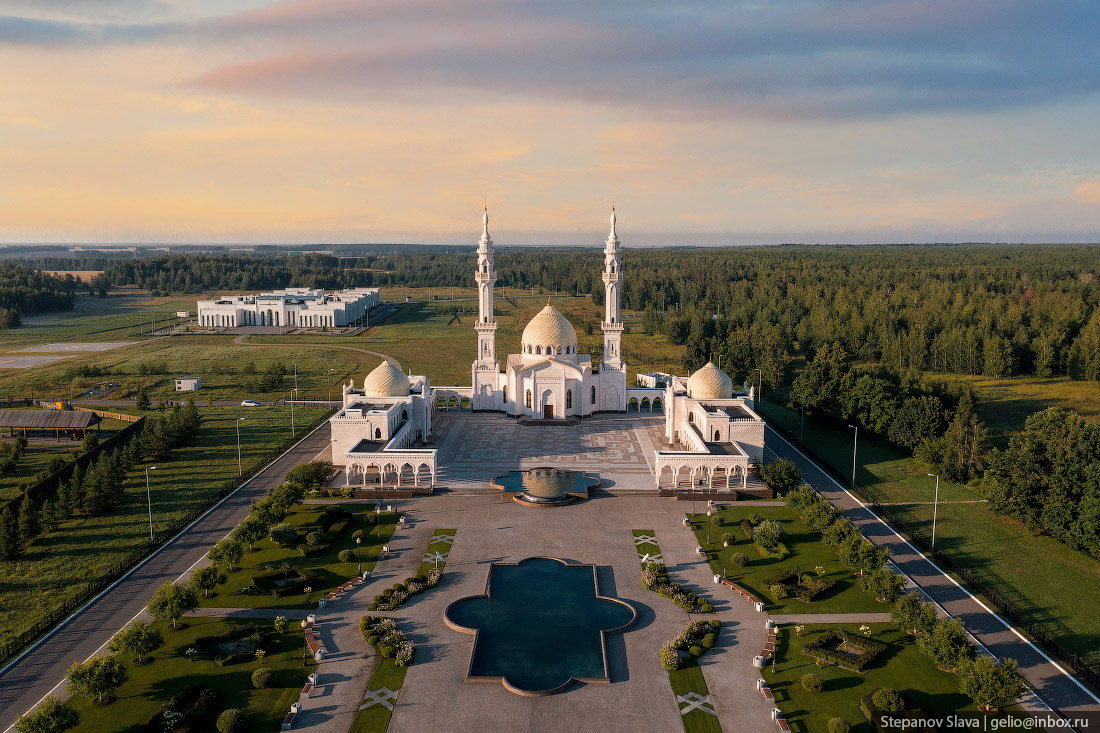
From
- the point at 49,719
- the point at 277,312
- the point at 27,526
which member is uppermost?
the point at 277,312

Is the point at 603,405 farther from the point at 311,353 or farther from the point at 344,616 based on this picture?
the point at 311,353

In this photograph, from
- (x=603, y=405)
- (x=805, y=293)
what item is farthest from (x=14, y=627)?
(x=805, y=293)

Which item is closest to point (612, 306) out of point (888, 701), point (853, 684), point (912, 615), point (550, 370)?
point (550, 370)

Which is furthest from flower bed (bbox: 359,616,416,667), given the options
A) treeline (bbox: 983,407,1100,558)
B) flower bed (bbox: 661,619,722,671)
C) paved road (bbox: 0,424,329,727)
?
treeline (bbox: 983,407,1100,558)

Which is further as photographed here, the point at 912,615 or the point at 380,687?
the point at 912,615

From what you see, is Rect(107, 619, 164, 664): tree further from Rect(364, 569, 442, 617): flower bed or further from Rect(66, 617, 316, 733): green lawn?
Rect(364, 569, 442, 617): flower bed

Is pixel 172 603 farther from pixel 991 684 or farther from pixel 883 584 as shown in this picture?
pixel 991 684
